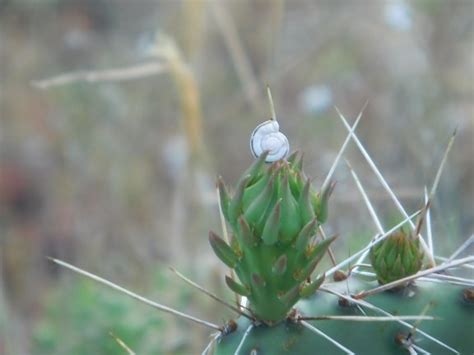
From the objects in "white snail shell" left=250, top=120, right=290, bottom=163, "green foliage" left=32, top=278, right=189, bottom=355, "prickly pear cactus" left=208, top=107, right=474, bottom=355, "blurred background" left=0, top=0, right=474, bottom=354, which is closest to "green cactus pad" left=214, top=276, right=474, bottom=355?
"prickly pear cactus" left=208, top=107, right=474, bottom=355

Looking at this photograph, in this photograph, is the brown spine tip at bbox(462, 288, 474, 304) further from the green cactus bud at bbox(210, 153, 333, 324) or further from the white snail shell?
the white snail shell

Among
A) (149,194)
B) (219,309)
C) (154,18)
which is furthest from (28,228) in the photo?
(219,309)

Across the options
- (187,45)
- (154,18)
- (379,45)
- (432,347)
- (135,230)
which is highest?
(154,18)

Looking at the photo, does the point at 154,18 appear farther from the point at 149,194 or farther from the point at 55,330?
the point at 55,330

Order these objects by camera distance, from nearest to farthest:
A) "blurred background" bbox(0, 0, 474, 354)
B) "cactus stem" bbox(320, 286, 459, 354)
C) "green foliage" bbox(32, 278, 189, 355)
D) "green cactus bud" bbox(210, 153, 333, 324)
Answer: "green cactus bud" bbox(210, 153, 333, 324) → "cactus stem" bbox(320, 286, 459, 354) → "green foliage" bbox(32, 278, 189, 355) → "blurred background" bbox(0, 0, 474, 354)

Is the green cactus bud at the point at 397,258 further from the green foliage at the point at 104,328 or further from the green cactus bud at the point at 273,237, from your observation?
the green foliage at the point at 104,328

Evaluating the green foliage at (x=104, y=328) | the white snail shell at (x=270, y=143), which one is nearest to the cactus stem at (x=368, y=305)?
the white snail shell at (x=270, y=143)
